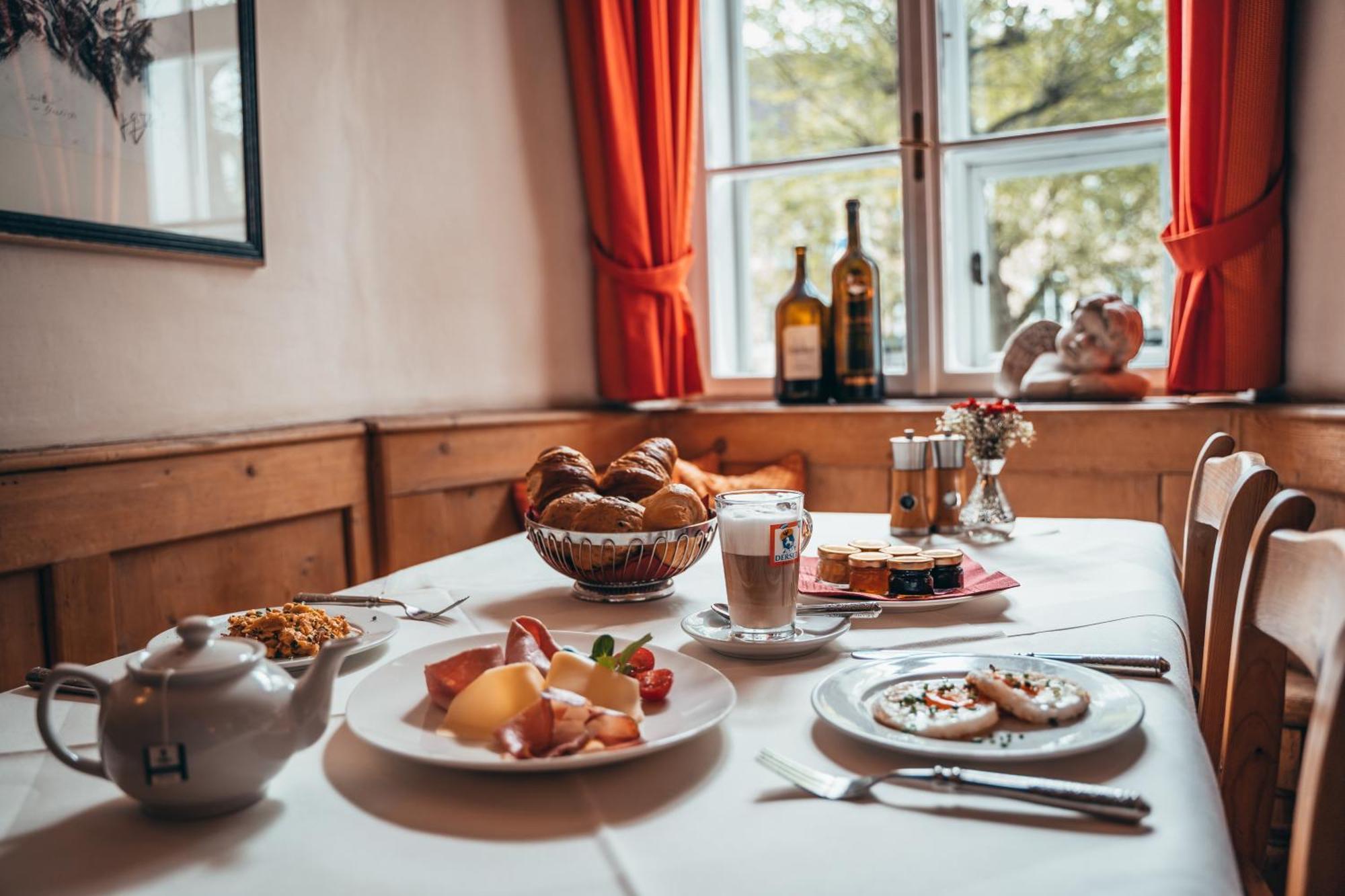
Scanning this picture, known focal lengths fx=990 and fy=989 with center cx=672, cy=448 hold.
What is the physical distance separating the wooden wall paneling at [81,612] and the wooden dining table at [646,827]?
0.76 m

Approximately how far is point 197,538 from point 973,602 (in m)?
1.33

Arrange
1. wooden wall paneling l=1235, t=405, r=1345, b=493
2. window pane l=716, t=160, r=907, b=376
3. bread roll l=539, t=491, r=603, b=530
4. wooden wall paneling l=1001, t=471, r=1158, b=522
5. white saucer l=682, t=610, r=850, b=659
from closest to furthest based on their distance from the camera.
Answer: white saucer l=682, t=610, r=850, b=659 → bread roll l=539, t=491, r=603, b=530 → wooden wall paneling l=1235, t=405, r=1345, b=493 → wooden wall paneling l=1001, t=471, r=1158, b=522 → window pane l=716, t=160, r=907, b=376

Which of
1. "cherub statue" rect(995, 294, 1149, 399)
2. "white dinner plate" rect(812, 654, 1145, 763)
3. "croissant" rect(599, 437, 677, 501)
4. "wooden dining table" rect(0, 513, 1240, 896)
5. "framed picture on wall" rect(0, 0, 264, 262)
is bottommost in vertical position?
"wooden dining table" rect(0, 513, 1240, 896)

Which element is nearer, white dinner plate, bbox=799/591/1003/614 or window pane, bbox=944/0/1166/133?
white dinner plate, bbox=799/591/1003/614

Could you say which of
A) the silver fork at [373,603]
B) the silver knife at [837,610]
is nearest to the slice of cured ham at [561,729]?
the silver knife at [837,610]

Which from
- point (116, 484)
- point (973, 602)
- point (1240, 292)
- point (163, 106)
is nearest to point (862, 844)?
point (973, 602)

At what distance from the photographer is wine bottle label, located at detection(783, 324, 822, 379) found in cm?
267

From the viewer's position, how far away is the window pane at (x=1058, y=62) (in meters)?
2.55

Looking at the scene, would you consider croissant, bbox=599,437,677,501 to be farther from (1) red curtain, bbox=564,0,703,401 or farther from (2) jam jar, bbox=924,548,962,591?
(1) red curtain, bbox=564,0,703,401

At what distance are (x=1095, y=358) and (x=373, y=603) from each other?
1803 millimetres

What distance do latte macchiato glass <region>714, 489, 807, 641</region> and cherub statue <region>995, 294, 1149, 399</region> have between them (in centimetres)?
163

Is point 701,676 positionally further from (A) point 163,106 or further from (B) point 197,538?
(A) point 163,106

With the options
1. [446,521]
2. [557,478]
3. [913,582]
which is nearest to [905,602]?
[913,582]

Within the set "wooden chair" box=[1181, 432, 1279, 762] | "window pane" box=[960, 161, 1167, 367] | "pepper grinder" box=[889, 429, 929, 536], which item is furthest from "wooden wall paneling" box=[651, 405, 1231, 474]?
"pepper grinder" box=[889, 429, 929, 536]
